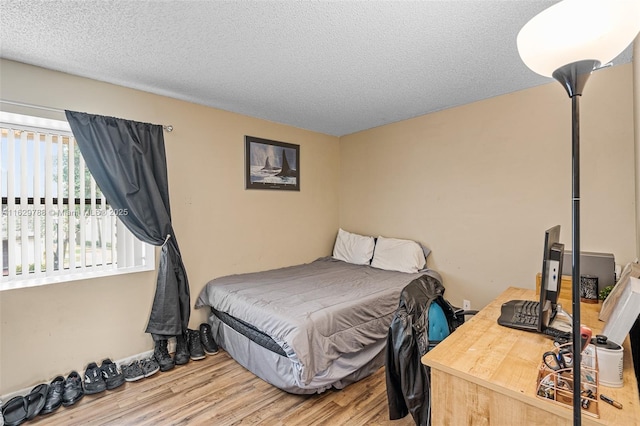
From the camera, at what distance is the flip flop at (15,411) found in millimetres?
1856

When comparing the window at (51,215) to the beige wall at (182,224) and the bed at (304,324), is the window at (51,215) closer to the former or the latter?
the beige wall at (182,224)

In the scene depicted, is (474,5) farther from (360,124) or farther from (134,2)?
(360,124)

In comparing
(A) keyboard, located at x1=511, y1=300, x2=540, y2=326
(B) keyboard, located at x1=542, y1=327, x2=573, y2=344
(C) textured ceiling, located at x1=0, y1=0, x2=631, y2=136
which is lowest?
(B) keyboard, located at x1=542, y1=327, x2=573, y2=344

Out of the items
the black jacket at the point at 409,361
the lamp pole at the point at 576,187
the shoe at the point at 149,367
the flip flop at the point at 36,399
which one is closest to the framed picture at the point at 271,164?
the shoe at the point at 149,367

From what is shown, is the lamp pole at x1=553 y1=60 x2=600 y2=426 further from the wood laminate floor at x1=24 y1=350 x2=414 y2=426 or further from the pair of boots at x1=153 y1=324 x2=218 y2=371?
the pair of boots at x1=153 y1=324 x2=218 y2=371

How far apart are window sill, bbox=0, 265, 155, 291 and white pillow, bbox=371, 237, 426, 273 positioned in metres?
2.41

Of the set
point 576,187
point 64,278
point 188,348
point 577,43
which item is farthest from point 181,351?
point 577,43

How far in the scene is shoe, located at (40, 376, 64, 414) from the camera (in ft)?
6.45

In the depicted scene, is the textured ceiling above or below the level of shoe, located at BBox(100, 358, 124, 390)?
above

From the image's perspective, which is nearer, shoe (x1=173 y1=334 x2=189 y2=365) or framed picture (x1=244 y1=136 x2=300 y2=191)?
shoe (x1=173 y1=334 x2=189 y2=365)

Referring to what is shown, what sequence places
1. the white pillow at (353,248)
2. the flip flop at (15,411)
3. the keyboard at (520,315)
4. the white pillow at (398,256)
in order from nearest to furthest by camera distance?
the keyboard at (520,315) → the flip flop at (15,411) → the white pillow at (398,256) → the white pillow at (353,248)

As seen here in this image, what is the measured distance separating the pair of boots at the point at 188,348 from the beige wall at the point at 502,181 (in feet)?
7.49

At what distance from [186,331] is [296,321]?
1.34 meters

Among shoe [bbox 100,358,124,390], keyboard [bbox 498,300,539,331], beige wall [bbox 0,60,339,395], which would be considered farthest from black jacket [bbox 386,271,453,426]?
beige wall [bbox 0,60,339,395]
